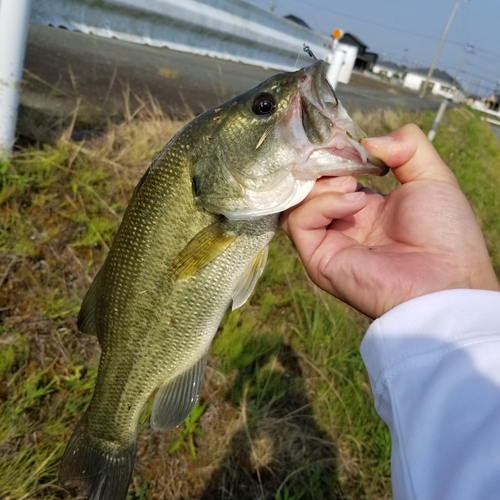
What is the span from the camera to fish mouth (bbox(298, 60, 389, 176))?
1592 millimetres

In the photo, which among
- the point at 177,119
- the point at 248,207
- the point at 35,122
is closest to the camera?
the point at 248,207

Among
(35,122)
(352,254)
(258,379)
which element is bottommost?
(258,379)

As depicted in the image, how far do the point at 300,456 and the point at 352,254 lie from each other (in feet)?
5.83

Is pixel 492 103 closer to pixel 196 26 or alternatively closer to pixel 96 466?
pixel 196 26

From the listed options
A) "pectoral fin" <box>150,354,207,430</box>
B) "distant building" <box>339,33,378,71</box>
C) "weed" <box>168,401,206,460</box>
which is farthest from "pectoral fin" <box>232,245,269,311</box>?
"distant building" <box>339,33,378,71</box>

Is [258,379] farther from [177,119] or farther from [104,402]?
[177,119]

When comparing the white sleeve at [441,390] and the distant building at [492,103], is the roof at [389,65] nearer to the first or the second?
the distant building at [492,103]

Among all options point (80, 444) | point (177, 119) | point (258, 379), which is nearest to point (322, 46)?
point (177, 119)

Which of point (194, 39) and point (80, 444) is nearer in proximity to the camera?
point (80, 444)

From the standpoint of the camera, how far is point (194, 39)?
21.3 feet

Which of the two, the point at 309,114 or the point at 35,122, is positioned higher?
the point at 309,114

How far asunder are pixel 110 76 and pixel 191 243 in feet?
12.8

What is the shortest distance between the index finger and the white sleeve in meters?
0.64

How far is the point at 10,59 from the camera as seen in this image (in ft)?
9.57
